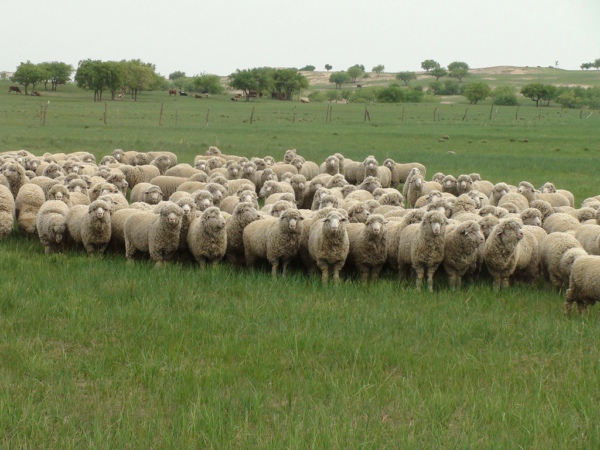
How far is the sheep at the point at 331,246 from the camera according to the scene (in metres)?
9.74

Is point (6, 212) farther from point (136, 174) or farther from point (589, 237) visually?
point (589, 237)

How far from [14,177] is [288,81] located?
99.0 m

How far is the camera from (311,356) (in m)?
6.56

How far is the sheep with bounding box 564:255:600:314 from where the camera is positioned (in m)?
7.86

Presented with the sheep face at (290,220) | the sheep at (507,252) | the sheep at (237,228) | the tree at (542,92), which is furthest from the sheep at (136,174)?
the tree at (542,92)

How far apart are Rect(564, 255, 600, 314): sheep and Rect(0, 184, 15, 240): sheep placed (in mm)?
9477

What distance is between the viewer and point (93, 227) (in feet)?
35.0

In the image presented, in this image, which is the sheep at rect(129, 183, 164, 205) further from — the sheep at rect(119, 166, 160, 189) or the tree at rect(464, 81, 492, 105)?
the tree at rect(464, 81, 492, 105)

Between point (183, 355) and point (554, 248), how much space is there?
593cm

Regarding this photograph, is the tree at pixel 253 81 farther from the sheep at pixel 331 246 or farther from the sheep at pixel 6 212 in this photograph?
the sheep at pixel 331 246

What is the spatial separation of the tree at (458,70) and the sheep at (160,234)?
16605cm

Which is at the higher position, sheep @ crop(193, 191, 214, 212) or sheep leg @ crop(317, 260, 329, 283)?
sheep @ crop(193, 191, 214, 212)

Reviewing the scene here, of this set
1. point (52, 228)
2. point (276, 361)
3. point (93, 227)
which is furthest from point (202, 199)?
point (276, 361)

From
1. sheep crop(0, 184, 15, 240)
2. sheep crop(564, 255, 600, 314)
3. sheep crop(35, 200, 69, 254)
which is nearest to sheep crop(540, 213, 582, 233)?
sheep crop(564, 255, 600, 314)
